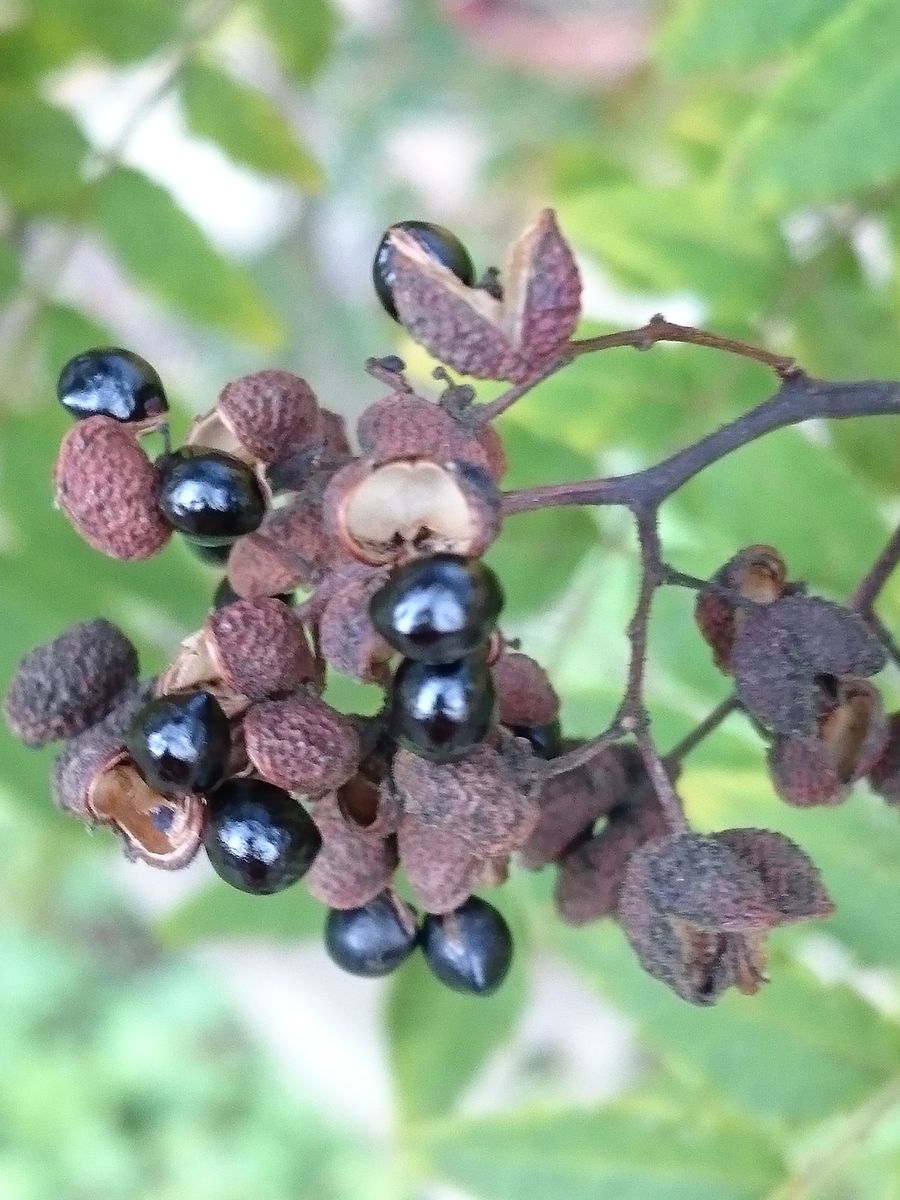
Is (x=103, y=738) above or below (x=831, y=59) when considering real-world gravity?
below

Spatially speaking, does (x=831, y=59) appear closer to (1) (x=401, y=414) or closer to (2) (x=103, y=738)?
(1) (x=401, y=414)

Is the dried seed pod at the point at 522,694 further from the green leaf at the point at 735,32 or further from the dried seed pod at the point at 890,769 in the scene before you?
the green leaf at the point at 735,32

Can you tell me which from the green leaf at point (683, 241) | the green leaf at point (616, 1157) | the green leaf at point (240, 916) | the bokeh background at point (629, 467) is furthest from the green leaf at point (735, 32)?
the green leaf at point (616, 1157)

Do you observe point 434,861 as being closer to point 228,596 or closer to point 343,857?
point 343,857

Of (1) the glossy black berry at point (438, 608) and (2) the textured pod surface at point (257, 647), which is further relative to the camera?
(2) the textured pod surface at point (257, 647)

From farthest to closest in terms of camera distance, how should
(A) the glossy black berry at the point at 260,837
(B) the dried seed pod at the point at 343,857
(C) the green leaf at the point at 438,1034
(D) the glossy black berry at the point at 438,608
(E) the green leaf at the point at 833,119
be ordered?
(C) the green leaf at the point at 438,1034, (E) the green leaf at the point at 833,119, (B) the dried seed pod at the point at 343,857, (A) the glossy black berry at the point at 260,837, (D) the glossy black berry at the point at 438,608

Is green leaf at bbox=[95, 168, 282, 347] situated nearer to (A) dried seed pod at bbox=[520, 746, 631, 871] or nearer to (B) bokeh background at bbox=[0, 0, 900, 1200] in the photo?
(B) bokeh background at bbox=[0, 0, 900, 1200]

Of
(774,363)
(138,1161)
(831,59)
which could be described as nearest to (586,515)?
(831,59)
